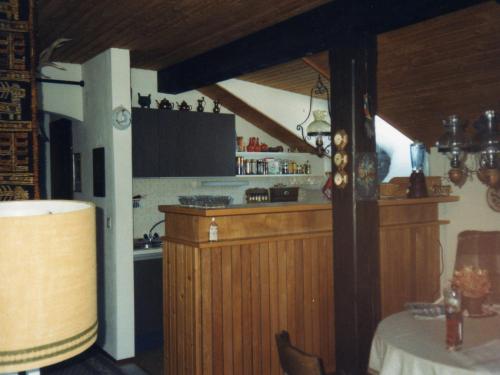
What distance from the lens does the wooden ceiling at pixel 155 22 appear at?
357 cm

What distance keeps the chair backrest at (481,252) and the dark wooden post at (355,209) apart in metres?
0.92

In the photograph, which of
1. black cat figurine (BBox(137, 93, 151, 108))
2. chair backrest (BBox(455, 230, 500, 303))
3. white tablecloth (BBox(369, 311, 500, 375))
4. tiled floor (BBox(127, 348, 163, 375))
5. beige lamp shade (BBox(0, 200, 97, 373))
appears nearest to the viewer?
beige lamp shade (BBox(0, 200, 97, 373))

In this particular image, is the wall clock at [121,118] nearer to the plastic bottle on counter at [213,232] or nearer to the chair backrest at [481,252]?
the plastic bottle on counter at [213,232]

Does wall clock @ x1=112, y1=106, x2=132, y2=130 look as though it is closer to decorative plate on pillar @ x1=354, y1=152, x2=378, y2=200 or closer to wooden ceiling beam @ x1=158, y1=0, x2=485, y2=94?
wooden ceiling beam @ x1=158, y1=0, x2=485, y2=94

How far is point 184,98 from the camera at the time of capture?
246 inches

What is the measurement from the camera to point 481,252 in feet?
13.1

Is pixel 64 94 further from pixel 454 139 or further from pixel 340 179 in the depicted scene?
pixel 454 139

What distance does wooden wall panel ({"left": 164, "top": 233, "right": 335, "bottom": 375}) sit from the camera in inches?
139

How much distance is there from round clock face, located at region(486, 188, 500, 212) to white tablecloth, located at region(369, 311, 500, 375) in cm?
212

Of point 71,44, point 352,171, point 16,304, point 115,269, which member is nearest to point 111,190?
point 115,269

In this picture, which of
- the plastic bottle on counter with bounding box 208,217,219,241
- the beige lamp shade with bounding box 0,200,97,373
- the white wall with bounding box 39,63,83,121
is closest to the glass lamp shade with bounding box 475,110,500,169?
the plastic bottle on counter with bounding box 208,217,219,241

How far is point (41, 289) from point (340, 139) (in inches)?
107

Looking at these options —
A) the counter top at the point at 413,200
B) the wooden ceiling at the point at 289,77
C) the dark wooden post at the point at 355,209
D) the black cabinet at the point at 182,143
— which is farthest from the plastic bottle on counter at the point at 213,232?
the wooden ceiling at the point at 289,77

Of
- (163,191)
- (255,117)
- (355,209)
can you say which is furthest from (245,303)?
(255,117)
